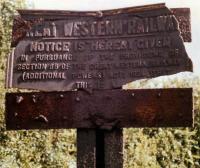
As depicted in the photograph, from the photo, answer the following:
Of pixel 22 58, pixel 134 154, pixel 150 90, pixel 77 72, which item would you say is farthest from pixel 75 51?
pixel 134 154

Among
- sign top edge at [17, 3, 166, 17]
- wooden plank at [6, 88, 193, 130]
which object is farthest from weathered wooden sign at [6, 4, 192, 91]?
wooden plank at [6, 88, 193, 130]

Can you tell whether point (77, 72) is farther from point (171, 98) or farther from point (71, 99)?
point (171, 98)

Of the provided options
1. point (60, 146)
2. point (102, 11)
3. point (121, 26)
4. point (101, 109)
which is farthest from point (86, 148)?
point (60, 146)

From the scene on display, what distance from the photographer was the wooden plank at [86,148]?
4.99 m

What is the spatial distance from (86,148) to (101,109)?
44 centimetres

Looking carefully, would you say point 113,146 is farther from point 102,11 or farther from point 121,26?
point 102,11

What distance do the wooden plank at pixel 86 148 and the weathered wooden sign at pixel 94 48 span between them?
0.48 m

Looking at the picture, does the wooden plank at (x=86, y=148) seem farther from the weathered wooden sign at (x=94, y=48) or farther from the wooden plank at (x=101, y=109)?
the weathered wooden sign at (x=94, y=48)

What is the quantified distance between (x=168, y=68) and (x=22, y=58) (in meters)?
1.55

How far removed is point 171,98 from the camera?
4906 mm

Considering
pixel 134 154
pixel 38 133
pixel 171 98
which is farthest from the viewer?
pixel 134 154

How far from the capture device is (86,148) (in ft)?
16.5

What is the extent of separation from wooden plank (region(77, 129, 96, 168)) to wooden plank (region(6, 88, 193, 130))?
0.09m

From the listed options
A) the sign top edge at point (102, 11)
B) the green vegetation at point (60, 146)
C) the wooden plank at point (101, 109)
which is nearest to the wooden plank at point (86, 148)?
the wooden plank at point (101, 109)
